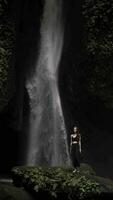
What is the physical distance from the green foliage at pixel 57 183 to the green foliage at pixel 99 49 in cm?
769

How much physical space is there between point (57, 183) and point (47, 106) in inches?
299

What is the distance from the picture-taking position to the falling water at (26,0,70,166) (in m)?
18.9

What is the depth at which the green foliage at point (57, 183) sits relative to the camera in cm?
1219

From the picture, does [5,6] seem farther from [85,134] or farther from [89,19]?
[85,134]

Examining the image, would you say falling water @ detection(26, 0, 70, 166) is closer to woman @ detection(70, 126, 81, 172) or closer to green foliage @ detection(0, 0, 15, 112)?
green foliage @ detection(0, 0, 15, 112)

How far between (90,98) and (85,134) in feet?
5.96

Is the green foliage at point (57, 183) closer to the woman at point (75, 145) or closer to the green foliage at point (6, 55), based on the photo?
the woman at point (75, 145)

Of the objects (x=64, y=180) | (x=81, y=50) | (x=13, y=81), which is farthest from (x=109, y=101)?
(x=64, y=180)

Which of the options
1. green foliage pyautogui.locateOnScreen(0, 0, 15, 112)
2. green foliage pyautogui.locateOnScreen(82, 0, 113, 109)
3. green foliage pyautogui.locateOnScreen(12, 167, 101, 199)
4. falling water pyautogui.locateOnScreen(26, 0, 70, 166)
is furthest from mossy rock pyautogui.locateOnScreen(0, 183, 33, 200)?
green foliage pyautogui.locateOnScreen(82, 0, 113, 109)

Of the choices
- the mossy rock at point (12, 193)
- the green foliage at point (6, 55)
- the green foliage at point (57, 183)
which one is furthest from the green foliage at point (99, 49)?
the mossy rock at point (12, 193)

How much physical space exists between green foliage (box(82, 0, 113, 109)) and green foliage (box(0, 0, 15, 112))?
3767 millimetres

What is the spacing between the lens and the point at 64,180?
12.5 m

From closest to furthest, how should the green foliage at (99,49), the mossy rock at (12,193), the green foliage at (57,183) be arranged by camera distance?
the mossy rock at (12,193)
the green foliage at (57,183)
the green foliage at (99,49)

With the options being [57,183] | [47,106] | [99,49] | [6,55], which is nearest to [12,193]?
[57,183]
